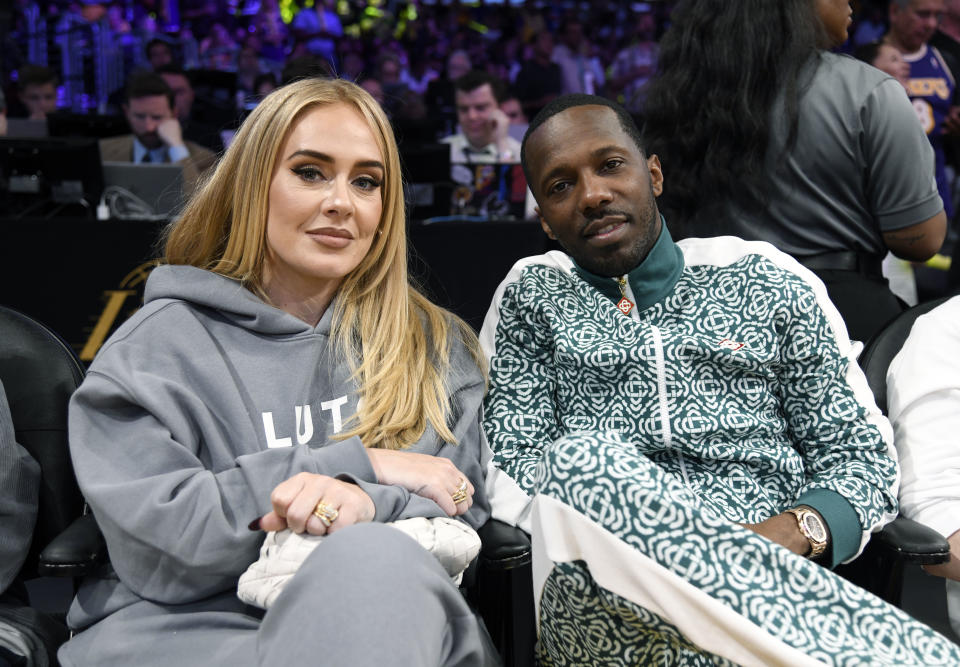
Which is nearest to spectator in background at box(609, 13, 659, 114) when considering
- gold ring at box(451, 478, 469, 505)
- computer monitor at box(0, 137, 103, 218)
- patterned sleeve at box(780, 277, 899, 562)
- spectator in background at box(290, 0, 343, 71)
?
spectator in background at box(290, 0, 343, 71)

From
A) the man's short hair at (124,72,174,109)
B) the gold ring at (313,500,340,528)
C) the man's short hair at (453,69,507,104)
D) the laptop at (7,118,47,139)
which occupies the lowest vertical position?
the laptop at (7,118,47,139)

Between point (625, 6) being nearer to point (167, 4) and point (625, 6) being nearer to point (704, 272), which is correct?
point (167, 4)

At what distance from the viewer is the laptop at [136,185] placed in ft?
13.6

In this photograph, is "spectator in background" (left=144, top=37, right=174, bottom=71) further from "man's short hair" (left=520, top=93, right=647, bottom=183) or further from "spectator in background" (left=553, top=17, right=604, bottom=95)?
"man's short hair" (left=520, top=93, right=647, bottom=183)

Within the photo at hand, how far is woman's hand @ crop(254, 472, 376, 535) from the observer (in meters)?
1.44

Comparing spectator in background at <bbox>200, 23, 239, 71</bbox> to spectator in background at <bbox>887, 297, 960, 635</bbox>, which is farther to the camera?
spectator in background at <bbox>200, 23, 239, 71</bbox>

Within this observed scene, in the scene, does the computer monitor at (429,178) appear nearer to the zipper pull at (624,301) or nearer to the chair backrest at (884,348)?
the zipper pull at (624,301)

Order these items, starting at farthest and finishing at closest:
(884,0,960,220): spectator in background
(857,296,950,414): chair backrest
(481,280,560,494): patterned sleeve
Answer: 1. (884,0,960,220): spectator in background
2. (857,296,950,414): chair backrest
3. (481,280,560,494): patterned sleeve

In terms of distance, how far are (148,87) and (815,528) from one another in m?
5.09

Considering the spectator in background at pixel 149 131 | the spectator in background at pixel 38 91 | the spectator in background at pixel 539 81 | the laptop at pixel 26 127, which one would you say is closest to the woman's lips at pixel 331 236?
the spectator in background at pixel 149 131

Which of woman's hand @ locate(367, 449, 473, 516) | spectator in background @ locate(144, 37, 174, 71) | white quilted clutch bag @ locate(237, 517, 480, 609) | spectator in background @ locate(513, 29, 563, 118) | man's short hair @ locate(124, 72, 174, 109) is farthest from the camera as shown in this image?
spectator in background @ locate(513, 29, 563, 118)

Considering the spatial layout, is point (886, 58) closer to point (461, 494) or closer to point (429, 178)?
point (429, 178)

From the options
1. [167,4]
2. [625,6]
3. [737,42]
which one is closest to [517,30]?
[625,6]

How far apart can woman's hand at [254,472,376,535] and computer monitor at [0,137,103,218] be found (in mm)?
3044
